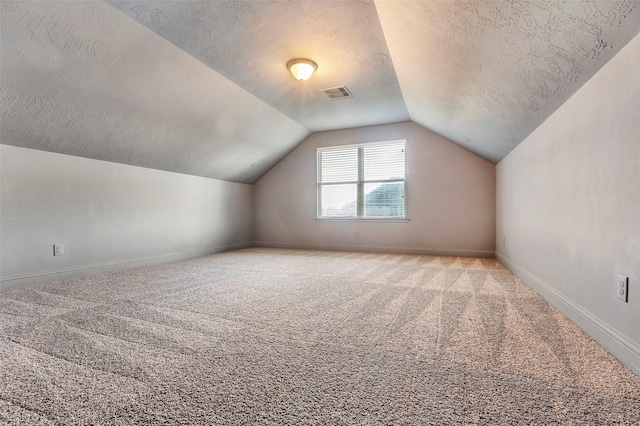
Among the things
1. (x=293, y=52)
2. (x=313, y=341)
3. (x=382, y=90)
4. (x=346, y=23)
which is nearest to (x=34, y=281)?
(x=313, y=341)

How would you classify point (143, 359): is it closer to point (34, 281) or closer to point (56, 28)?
point (56, 28)

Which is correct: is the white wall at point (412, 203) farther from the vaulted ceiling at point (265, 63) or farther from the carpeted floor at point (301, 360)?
the carpeted floor at point (301, 360)

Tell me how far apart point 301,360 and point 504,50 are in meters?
2.23

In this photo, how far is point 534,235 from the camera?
115 inches

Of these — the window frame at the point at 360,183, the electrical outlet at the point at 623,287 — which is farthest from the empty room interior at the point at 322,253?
the window frame at the point at 360,183

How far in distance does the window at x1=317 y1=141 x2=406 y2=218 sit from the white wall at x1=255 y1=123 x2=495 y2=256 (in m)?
0.14

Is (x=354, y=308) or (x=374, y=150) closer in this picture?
(x=354, y=308)

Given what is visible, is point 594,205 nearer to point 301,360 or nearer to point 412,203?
point 301,360

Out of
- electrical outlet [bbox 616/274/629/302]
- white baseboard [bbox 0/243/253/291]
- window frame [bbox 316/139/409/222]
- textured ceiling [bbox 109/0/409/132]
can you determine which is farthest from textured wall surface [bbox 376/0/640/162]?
white baseboard [bbox 0/243/253/291]

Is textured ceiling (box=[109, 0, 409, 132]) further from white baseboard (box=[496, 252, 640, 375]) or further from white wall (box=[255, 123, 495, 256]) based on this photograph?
white baseboard (box=[496, 252, 640, 375])

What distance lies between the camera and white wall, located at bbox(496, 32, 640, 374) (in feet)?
4.69

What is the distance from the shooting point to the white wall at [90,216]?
3.04 m

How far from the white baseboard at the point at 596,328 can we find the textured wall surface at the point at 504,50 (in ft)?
4.57

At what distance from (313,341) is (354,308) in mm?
680
